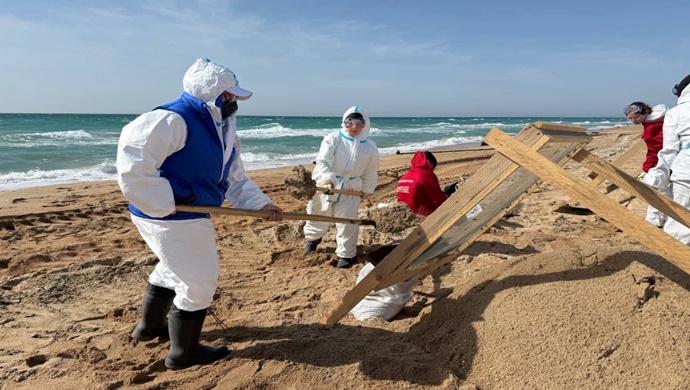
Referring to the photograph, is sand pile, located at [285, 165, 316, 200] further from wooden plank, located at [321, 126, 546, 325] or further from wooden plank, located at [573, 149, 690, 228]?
wooden plank, located at [573, 149, 690, 228]

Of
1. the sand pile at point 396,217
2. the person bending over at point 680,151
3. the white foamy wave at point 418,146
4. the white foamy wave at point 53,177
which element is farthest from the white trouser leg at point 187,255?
the white foamy wave at point 418,146

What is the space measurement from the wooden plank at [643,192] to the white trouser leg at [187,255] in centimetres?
229

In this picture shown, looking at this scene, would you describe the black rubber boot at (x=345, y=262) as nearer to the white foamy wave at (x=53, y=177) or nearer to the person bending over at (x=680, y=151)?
the person bending over at (x=680, y=151)

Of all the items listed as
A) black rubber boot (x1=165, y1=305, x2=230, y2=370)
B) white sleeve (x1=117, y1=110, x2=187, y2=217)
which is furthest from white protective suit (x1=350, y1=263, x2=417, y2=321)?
white sleeve (x1=117, y1=110, x2=187, y2=217)

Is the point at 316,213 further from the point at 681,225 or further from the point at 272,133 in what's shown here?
the point at 272,133

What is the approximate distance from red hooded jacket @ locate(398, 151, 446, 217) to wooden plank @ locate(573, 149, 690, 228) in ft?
7.03

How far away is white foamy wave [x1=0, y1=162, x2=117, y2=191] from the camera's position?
11341 mm

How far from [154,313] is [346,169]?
8.04ft

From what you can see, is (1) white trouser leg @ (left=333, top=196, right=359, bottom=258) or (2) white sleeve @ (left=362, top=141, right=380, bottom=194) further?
(2) white sleeve @ (left=362, top=141, right=380, bottom=194)

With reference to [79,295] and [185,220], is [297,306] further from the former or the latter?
[79,295]

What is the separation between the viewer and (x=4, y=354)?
10.5 ft

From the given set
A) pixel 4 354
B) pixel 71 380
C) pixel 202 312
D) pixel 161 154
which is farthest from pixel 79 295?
pixel 161 154

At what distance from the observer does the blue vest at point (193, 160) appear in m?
2.76

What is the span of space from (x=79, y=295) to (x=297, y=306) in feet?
6.36
